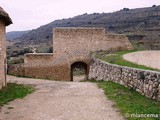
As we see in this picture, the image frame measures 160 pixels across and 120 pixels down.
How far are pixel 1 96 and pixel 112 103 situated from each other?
4815 millimetres

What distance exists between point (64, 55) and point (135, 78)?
1497cm

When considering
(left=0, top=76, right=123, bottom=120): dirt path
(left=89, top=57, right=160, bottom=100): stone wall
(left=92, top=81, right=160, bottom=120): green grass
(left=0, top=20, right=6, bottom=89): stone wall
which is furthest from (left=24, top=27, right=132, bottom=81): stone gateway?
(left=92, top=81, right=160, bottom=120): green grass

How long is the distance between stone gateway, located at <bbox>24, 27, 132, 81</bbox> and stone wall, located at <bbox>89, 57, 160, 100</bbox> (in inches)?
257

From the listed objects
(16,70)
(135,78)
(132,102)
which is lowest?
(16,70)

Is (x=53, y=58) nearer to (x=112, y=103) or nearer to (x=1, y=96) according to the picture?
(x=1, y=96)

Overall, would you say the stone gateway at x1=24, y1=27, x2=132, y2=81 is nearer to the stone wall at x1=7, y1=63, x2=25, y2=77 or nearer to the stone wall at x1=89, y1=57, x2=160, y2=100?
the stone wall at x1=7, y1=63, x2=25, y2=77

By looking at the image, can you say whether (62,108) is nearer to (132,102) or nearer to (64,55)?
(132,102)

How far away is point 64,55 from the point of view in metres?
28.2

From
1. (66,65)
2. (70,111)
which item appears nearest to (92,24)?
(66,65)

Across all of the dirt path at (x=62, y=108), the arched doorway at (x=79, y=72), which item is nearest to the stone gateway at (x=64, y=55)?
the arched doorway at (x=79, y=72)

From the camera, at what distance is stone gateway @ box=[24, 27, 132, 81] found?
28.0m

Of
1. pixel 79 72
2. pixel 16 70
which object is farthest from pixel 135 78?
pixel 79 72

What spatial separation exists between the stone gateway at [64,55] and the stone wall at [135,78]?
652 cm

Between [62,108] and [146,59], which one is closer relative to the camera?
[62,108]
